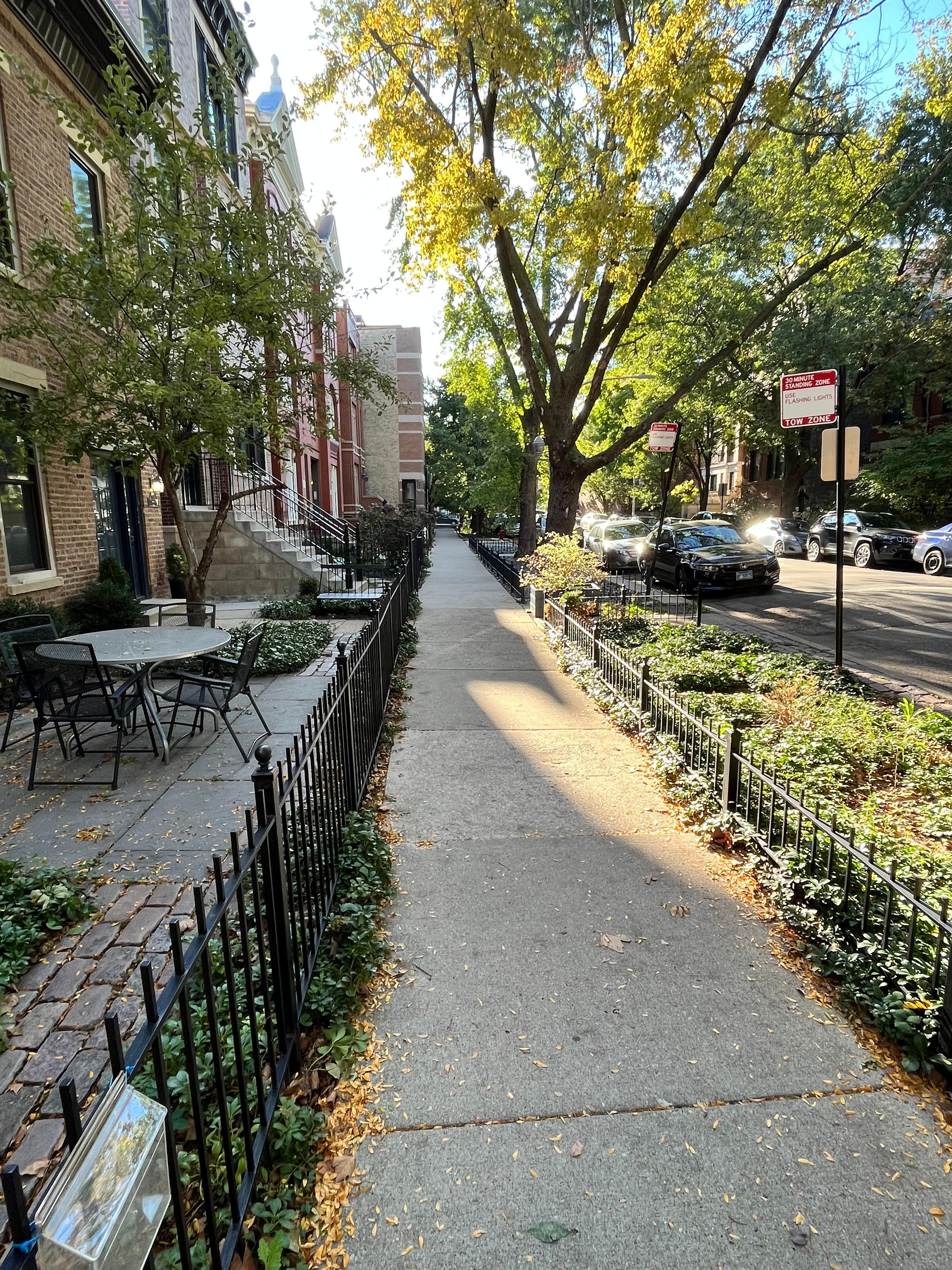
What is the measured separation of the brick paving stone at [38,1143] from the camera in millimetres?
2154

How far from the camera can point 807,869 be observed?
3.52 metres

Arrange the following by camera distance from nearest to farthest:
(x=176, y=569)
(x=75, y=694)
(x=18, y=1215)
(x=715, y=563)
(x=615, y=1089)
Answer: (x=18, y=1215), (x=615, y=1089), (x=75, y=694), (x=176, y=569), (x=715, y=563)

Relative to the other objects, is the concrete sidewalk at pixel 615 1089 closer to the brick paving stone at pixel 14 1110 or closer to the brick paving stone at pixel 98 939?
the brick paving stone at pixel 14 1110

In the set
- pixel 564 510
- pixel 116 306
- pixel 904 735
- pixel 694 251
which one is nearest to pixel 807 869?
pixel 904 735

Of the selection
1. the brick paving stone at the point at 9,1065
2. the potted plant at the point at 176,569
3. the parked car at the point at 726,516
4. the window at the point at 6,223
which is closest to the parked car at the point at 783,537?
the parked car at the point at 726,516

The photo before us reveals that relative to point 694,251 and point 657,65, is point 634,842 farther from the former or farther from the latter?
point 694,251

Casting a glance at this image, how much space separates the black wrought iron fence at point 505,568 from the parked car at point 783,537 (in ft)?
33.9

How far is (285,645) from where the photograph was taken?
9.12 meters

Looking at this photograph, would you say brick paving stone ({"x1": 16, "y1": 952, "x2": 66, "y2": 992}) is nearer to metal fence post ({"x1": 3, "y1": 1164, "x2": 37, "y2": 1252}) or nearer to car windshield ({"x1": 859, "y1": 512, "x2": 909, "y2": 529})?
metal fence post ({"x1": 3, "y1": 1164, "x2": 37, "y2": 1252})

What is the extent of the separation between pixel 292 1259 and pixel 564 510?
12823mm

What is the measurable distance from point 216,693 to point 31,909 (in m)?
3.45

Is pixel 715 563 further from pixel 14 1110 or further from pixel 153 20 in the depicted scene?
pixel 14 1110

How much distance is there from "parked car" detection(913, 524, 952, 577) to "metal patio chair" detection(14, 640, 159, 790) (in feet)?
63.7

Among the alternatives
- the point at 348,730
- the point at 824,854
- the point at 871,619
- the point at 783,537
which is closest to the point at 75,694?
the point at 348,730
